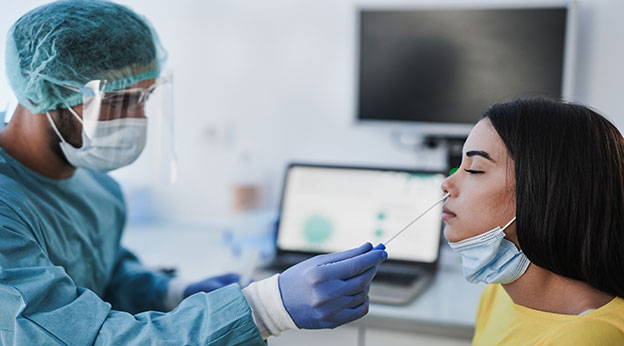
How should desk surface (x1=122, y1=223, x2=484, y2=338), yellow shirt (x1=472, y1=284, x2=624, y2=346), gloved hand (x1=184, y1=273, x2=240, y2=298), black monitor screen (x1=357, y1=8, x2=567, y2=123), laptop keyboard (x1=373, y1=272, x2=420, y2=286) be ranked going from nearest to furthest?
yellow shirt (x1=472, y1=284, x2=624, y2=346) < gloved hand (x1=184, y1=273, x2=240, y2=298) < desk surface (x1=122, y1=223, x2=484, y2=338) < laptop keyboard (x1=373, y1=272, x2=420, y2=286) < black monitor screen (x1=357, y1=8, x2=567, y2=123)

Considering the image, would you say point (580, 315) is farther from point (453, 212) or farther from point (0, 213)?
point (0, 213)

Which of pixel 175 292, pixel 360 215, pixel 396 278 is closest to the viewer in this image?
pixel 175 292

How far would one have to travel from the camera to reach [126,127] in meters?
1.26

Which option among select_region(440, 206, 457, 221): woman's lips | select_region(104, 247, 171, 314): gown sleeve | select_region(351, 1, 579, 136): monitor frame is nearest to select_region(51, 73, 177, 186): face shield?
select_region(104, 247, 171, 314): gown sleeve

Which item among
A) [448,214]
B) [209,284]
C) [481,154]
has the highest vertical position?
[481,154]

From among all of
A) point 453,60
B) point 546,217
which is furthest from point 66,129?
point 453,60

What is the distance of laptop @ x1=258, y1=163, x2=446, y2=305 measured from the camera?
76.5 inches

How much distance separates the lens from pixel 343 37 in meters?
2.36

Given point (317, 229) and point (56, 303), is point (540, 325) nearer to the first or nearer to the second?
point (56, 303)

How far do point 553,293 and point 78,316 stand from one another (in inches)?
34.6

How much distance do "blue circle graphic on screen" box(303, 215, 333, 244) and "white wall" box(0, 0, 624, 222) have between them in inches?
17.7

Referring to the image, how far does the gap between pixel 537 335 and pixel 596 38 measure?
4.75 ft

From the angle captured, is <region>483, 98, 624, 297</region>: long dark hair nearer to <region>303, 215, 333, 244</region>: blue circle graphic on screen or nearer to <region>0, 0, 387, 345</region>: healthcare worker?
<region>0, 0, 387, 345</region>: healthcare worker

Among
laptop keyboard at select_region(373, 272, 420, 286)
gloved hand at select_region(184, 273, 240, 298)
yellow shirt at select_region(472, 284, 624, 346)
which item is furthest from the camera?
laptop keyboard at select_region(373, 272, 420, 286)
